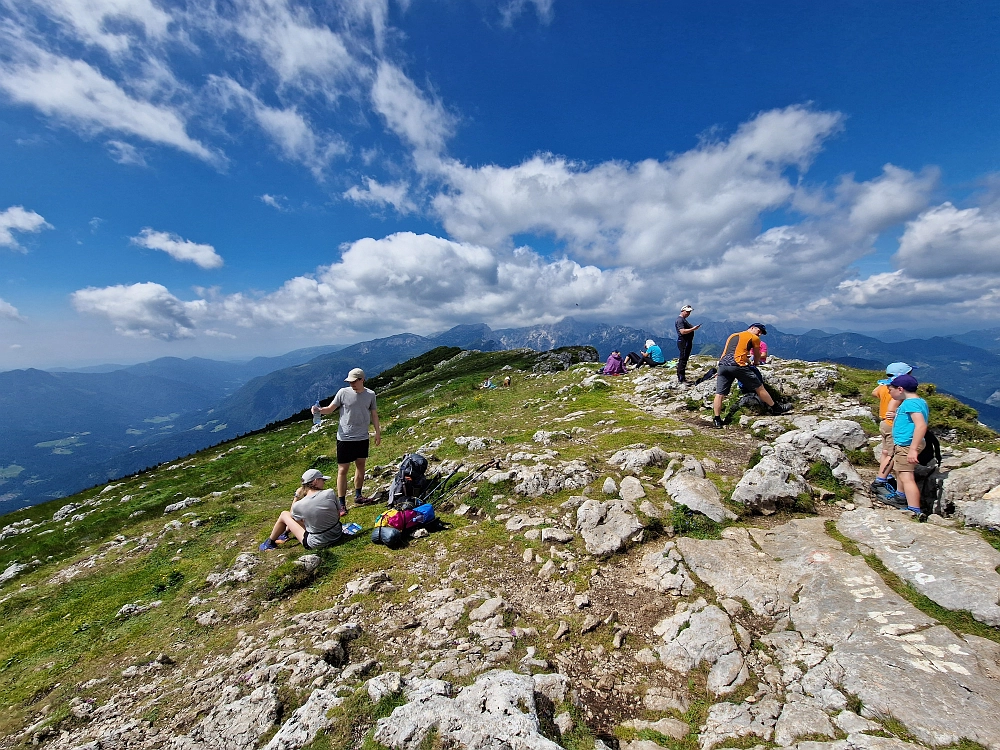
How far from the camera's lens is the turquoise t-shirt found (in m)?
9.13

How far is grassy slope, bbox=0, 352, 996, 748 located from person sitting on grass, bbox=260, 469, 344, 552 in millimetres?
467

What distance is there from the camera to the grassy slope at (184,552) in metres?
7.54

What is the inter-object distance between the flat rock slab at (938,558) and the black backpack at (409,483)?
33.5ft

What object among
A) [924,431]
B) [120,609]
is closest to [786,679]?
[924,431]

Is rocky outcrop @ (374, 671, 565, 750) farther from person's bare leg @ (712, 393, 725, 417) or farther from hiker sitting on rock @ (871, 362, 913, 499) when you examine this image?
person's bare leg @ (712, 393, 725, 417)

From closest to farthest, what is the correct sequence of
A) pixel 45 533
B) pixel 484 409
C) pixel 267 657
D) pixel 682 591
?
pixel 267 657 → pixel 682 591 → pixel 45 533 → pixel 484 409

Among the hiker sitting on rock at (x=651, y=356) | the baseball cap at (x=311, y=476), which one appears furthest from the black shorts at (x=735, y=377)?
the baseball cap at (x=311, y=476)

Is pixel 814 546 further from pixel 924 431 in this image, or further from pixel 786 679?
pixel 924 431

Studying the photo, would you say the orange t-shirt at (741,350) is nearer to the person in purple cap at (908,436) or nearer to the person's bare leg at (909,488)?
the person in purple cap at (908,436)

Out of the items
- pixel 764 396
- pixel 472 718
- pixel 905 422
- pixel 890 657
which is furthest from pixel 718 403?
pixel 472 718

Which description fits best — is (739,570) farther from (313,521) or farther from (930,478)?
(313,521)

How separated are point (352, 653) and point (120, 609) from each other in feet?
21.5

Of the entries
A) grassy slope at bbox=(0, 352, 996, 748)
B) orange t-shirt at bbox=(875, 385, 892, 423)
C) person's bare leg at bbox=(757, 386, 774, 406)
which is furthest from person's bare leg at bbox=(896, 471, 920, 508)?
person's bare leg at bbox=(757, 386, 774, 406)

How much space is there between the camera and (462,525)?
424 inches
